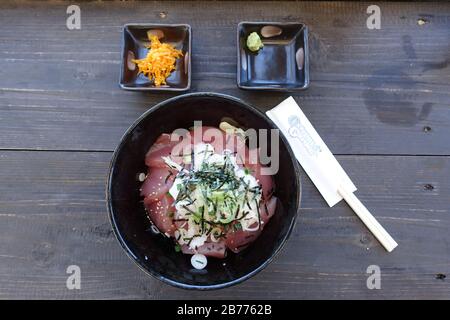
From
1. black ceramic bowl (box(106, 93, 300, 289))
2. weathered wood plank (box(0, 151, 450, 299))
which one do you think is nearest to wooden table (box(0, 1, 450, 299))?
weathered wood plank (box(0, 151, 450, 299))

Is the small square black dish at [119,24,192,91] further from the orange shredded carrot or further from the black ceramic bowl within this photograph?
the black ceramic bowl

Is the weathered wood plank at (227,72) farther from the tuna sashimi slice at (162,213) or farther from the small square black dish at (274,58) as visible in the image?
the tuna sashimi slice at (162,213)

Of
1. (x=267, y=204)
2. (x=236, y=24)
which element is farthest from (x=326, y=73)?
(x=267, y=204)

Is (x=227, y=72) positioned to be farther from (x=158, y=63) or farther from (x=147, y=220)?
(x=147, y=220)

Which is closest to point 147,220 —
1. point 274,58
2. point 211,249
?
point 211,249

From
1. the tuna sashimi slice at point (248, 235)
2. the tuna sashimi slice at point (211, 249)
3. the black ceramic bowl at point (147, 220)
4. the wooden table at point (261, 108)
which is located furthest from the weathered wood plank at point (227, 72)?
the tuna sashimi slice at point (211, 249)
